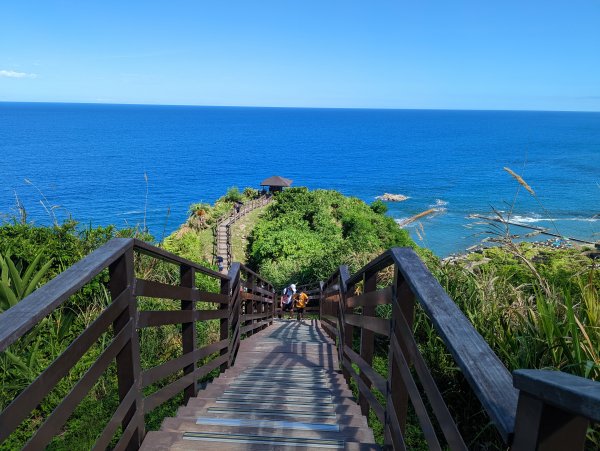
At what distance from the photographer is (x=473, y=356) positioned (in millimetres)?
1403

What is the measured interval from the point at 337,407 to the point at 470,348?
259 cm

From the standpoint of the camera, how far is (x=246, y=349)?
7117 mm

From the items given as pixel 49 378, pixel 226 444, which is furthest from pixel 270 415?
pixel 49 378

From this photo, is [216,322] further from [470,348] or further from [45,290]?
[470,348]

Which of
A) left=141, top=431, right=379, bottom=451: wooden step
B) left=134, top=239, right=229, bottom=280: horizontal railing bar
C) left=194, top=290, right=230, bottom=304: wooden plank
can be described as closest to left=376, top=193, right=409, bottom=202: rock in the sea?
left=194, top=290, right=230, bottom=304: wooden plank

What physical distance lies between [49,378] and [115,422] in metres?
0.79

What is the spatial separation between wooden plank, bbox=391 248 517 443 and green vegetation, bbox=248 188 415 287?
16741 millimetres

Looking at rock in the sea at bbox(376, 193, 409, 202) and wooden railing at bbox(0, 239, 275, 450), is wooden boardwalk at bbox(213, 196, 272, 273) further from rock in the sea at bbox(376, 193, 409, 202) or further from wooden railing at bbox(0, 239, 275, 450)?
rock in the sea at bbox(376, 193, 409, 202)

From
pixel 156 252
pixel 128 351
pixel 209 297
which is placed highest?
pixel 156 252

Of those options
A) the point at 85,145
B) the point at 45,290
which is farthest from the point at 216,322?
the point at 85,145

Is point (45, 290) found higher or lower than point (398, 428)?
higher

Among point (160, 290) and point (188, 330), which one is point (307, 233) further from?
point (160, 290)

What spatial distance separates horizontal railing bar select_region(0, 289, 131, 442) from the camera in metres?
1.46

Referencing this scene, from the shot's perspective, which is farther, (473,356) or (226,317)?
(226,317)
